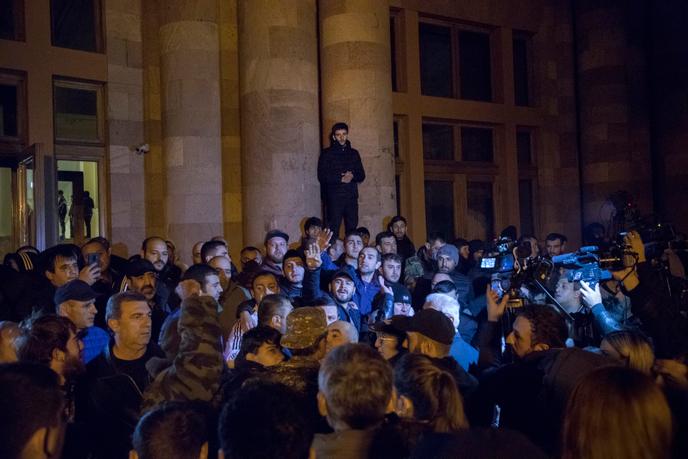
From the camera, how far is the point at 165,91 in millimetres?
11125

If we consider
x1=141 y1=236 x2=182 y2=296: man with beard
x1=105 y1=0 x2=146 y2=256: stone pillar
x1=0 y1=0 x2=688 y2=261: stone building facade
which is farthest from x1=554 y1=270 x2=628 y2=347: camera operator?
x1=105 y1=0 x2=146 y2=256: stone pillar

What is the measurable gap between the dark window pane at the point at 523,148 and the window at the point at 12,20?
10.6 meters

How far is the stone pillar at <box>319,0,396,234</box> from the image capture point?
11.5 metres

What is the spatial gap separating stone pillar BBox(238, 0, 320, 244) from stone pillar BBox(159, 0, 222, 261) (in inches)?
25.2

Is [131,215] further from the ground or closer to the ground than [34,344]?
further from the ground

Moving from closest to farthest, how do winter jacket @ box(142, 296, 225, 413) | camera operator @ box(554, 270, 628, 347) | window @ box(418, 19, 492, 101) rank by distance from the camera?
winter jacket @ box(142, 296, 225, 413) → camera operator @ box(554, 270, 628, 347) → window @ box(418, 19, 492, 101)

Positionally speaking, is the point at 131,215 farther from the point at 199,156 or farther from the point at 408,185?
the point at 408,185

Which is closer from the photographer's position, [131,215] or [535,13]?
[131,215]

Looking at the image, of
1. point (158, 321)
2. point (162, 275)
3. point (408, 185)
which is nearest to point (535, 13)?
point (408, 185)

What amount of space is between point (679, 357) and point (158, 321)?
14.1ft

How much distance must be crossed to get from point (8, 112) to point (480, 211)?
9713 millimetres

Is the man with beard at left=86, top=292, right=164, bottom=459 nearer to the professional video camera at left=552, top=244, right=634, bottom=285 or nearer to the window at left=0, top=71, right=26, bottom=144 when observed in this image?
the professional video camera at left=552, top=244, right=634, bottom=285

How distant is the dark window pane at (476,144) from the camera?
14953mm

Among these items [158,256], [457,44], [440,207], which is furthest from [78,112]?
[457,44]
